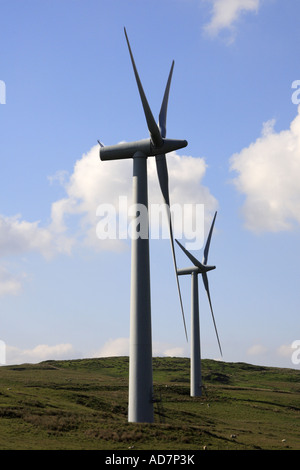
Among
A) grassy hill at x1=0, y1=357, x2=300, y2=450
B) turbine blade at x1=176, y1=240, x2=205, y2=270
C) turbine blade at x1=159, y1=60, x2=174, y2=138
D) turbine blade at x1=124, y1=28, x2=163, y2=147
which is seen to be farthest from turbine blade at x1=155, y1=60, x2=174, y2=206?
turbine blade at x1=176, y1=240, x2=205, y2=270

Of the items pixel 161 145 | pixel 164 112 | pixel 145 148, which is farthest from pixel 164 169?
pixel 164 112

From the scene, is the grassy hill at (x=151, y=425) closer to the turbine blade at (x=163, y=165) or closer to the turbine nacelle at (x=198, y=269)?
the turbine blade at (x=163, y=165)

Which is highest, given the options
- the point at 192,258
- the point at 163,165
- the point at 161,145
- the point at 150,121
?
the point at 192,258

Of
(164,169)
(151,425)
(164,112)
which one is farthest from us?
(164,112)

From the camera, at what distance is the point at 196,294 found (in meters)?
90.9

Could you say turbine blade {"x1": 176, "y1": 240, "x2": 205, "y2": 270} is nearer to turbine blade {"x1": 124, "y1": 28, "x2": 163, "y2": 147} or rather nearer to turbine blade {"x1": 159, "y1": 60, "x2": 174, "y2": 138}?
turbine blade {"x1": 159, "y1": 60, "x2": 174, "y2": 138}

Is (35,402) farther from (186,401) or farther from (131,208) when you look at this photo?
(186,401)

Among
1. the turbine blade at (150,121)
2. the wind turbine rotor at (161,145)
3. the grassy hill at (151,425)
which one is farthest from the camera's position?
the wind turbine rotor at (161,145)

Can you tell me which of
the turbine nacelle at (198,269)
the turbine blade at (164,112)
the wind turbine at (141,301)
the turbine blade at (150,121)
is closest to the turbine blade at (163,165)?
the turbine blade at (164,112)

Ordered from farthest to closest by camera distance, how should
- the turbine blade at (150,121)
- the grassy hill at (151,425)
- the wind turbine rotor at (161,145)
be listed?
the wind turbine rotor at (161,145) → the turbine blade at (150,121) → the grassy hill at (151,425)

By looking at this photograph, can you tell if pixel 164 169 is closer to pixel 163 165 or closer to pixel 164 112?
pixel 163 165
